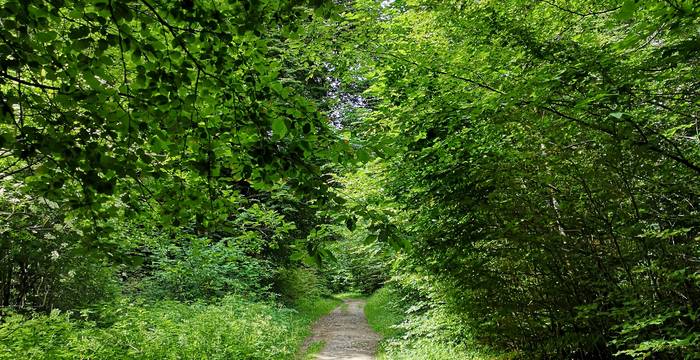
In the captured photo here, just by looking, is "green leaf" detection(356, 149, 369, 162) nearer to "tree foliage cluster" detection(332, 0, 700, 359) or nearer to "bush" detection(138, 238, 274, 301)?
"tree foliage cluster" detection(332, 0, 700, 359)

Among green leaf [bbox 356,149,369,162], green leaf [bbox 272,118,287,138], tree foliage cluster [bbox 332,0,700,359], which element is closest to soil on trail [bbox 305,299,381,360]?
tree foliage cluster [bbox 332,0,700,359]

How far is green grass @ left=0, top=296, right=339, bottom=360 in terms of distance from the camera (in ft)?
19.3

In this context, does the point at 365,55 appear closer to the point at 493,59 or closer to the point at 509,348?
the point at 493,59

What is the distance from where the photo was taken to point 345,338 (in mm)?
14828

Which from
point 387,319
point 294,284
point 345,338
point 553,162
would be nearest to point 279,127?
point 553,162

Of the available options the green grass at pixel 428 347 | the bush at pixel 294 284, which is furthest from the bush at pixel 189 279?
the bush at pixel 294 284

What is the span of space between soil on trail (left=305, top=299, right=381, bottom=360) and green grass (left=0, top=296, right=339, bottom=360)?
3.65ft

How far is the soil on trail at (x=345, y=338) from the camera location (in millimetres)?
11922

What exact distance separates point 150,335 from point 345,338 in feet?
27.5

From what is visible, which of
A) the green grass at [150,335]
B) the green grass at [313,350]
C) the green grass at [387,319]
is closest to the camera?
the green grass at [150,335]

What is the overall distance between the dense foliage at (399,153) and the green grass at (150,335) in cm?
6

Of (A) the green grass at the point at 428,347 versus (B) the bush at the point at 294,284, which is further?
(B) the bush at the point at 294,284

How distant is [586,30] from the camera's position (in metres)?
5.52

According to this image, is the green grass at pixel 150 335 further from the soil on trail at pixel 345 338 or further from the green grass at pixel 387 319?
the green grass at pixel 387 319
